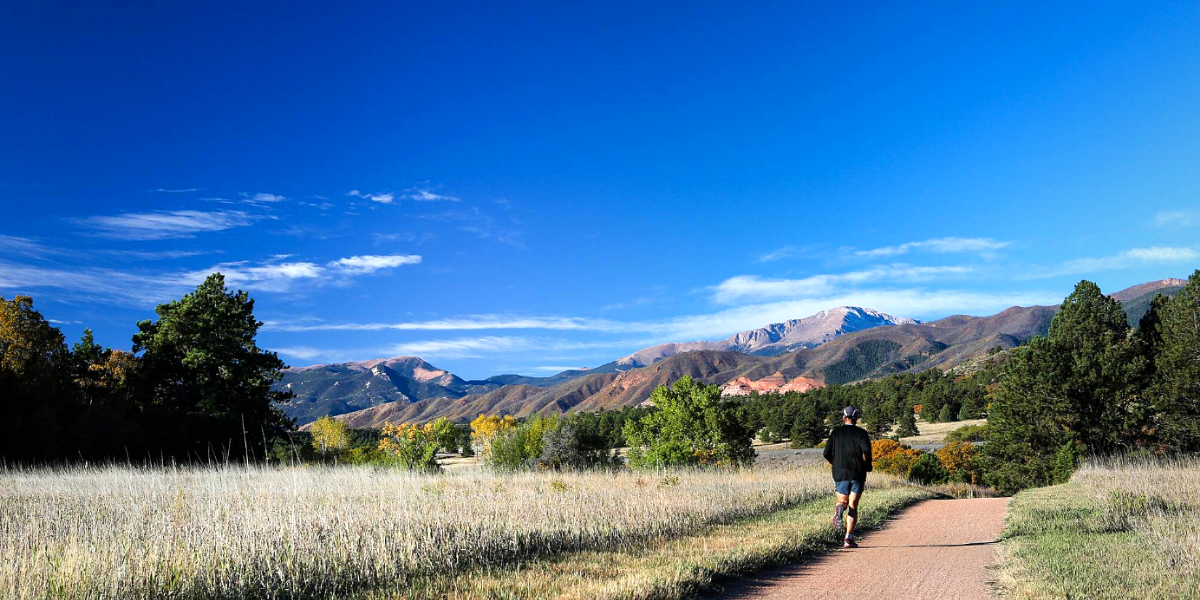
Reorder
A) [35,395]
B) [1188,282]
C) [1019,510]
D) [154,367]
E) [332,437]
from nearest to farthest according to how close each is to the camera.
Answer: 1. [1019,510]
2. [35,395]
3. [1188,282]
4. [154,367]
5. [332,437]

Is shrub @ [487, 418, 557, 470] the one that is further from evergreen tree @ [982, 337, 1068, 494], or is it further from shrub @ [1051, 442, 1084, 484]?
shrub @ [1051, 442, 1084, 484]

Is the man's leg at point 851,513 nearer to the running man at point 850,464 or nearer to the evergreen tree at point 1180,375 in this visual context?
the running man at point 850,464

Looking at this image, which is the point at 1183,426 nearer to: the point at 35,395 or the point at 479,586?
the point at 479,586

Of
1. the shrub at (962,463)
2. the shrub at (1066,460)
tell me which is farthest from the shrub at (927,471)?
the shrub at (1066,460)

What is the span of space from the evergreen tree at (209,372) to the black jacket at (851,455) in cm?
3274

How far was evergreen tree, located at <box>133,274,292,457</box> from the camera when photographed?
34031mm

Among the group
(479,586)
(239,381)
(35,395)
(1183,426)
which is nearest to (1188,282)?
(1183,426)

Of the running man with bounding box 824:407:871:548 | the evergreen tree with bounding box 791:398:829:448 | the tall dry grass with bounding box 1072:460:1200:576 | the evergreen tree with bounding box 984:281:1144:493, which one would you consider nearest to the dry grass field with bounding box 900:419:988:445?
the evergreen tree with bounding box 791:398:829:448

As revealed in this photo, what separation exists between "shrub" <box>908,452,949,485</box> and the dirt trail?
22.2 metres

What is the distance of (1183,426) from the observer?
30.1m

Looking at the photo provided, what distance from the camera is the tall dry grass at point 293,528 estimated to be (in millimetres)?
6414

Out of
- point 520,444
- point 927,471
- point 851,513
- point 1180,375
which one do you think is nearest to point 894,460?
point 927,471

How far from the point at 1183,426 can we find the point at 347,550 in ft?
123

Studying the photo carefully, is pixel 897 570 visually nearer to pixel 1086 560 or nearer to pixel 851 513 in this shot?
pixel 851 513
